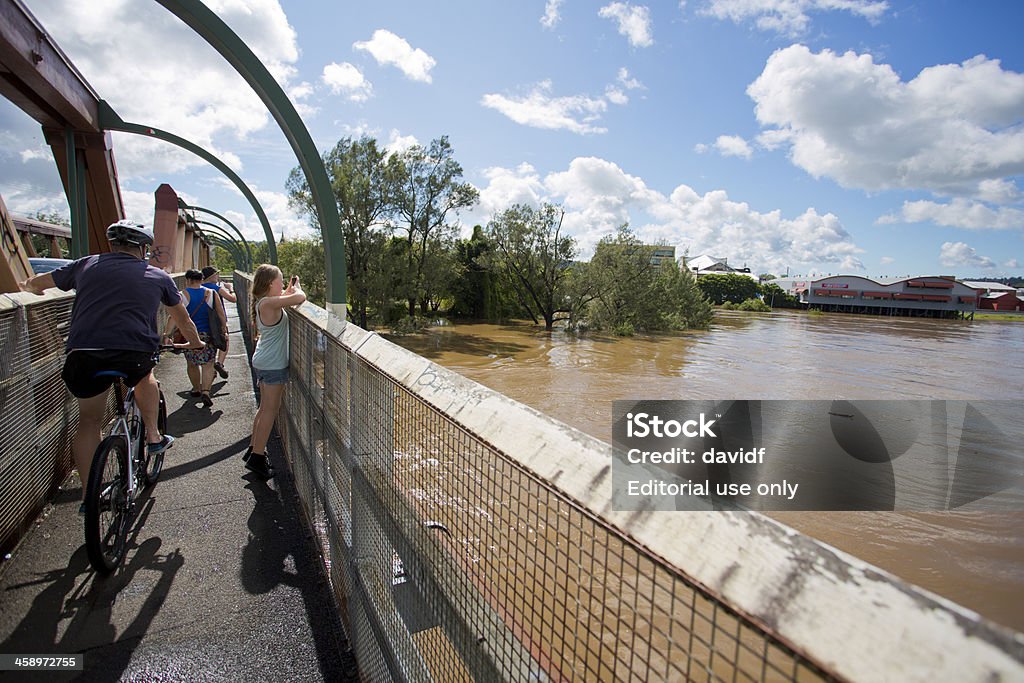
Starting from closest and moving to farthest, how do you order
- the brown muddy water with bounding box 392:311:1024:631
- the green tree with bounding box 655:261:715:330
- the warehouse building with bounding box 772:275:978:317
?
the brown muddy water with bounding box 392:311:1024:631, the green tree with bounding box 655:261:715:330, the warehouse building with bounding box 772:275:978:317

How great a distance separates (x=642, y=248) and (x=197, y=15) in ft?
93.7

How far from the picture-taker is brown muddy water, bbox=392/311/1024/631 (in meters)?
6.46

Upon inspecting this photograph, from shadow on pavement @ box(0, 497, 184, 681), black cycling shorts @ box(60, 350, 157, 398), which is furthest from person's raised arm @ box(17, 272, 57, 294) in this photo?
shadow on pavement @ box(0, 497, 184, 681)

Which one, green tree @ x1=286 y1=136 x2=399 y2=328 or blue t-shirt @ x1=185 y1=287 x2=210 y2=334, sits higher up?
green tree @ x1=286 y1=136 x2=399 y2=328

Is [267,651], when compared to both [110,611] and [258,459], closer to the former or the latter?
[110,611]

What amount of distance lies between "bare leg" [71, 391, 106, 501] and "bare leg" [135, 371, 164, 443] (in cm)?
46

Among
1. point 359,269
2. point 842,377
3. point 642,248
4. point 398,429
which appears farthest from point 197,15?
point 642,248

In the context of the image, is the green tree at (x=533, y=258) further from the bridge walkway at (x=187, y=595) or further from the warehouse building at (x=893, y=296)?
the warehouse building at (x=893, y=296)

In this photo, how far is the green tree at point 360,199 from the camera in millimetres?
22828

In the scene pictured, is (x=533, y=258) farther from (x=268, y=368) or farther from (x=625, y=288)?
(x=268, y=368)

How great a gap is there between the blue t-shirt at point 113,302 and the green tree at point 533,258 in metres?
27.8

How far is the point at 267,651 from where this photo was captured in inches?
91.6

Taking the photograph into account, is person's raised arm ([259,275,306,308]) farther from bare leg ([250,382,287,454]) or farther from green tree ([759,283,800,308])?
green tree ([759,283,800,308])

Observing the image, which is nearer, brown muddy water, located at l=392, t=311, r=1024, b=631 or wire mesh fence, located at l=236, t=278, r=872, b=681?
wire mesh fence, located at l=236, t=278, r=872, b=681
